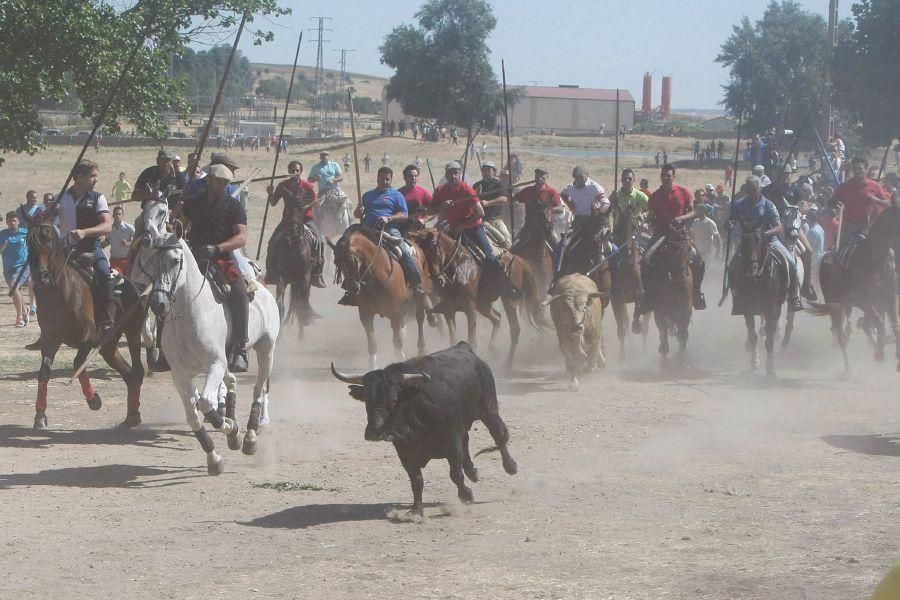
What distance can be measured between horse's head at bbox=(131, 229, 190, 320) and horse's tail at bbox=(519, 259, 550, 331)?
8.65m

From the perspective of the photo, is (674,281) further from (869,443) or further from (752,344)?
(869,443)

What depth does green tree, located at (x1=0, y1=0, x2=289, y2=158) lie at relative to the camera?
16203 mm

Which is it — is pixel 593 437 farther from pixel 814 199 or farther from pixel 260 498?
pixel 814 199

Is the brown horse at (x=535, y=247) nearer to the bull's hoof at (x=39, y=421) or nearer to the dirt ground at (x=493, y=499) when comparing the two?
the dirt ground at (x=493, y=499)

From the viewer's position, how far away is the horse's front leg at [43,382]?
43.2ft

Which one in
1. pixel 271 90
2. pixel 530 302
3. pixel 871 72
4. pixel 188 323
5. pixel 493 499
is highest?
pixel 271 90

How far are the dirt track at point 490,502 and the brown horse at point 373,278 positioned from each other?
47.7 inches

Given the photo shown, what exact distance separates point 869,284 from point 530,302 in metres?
4.53

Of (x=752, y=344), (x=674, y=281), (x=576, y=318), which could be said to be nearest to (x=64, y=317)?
(x=576, y=318)

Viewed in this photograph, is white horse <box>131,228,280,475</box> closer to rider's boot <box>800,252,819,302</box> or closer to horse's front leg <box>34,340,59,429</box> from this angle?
horse's front leg <box>34,340,59,429</box>

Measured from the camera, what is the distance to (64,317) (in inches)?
519

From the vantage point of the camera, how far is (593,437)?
43.2 ft

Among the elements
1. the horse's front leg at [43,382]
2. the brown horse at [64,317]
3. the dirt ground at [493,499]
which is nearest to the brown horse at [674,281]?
the dirt ground at [493,499]

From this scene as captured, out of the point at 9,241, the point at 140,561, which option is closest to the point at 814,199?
the point at 9,241
